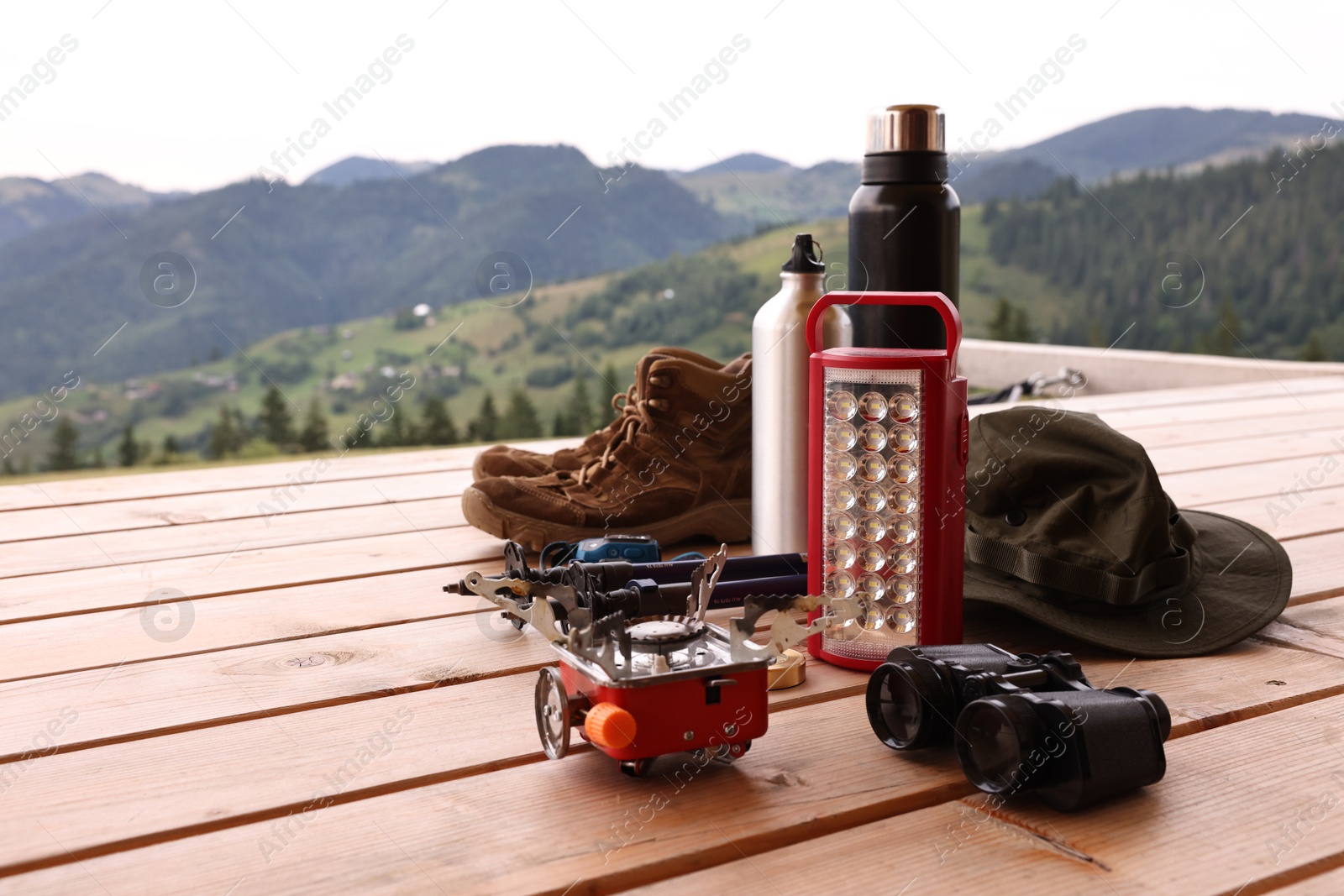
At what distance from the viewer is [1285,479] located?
211 cm

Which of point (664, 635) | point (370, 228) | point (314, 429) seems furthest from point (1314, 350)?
point (370, 228)

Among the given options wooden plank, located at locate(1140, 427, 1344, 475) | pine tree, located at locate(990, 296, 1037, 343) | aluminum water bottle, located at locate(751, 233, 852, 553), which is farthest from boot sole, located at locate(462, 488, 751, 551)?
pine tree, located at locate(990, 296, 1037, 343)

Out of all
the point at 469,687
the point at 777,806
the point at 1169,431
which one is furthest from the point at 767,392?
the point at 1169,431

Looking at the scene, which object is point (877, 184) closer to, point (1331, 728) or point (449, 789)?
point (1331, 728)

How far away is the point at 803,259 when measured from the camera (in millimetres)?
1443

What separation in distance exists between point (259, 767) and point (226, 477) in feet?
4.91

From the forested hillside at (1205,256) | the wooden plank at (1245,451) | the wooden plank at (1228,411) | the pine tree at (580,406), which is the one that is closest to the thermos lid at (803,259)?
the wooden plank at (1245,451)

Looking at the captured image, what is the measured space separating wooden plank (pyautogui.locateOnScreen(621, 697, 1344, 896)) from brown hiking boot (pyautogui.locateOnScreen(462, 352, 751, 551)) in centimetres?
84

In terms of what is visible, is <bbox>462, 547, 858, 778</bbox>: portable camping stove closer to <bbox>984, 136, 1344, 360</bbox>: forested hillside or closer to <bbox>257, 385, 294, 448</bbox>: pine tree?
<bbox>984, 136, 1344, 360</bbox>: forested hillside

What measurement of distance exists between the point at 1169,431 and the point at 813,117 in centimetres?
582

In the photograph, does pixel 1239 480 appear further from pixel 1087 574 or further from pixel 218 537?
pixel 218 537

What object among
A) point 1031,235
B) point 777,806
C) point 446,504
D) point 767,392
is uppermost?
point 1031,235

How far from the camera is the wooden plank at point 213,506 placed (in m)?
1.90

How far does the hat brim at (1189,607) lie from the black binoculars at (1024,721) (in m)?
0.29
